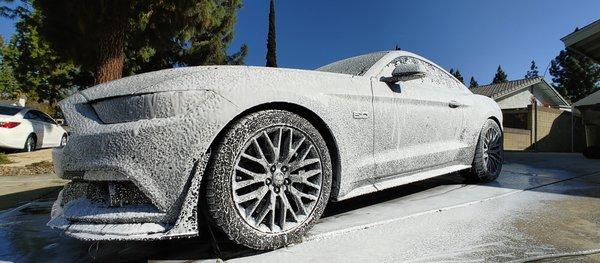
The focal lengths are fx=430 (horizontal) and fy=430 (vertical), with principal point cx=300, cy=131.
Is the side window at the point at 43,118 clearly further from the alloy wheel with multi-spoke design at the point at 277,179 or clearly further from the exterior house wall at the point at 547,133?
the exterior house wall at the point at 547,133

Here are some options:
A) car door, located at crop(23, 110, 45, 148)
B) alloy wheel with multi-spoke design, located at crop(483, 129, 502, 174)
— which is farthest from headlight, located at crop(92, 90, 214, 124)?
car door, located at crop(23, 110, 45, 148)

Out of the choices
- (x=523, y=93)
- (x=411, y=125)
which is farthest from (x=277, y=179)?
(x=523, y=93)

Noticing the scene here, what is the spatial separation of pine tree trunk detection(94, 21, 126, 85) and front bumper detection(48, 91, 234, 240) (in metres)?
7.78

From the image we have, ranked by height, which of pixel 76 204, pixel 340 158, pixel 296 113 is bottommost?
pixel 76 204

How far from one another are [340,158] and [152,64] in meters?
17.9

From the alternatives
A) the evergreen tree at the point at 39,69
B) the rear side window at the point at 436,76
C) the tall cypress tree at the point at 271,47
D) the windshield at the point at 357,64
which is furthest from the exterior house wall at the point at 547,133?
the evergreen tree at the point at 39,69

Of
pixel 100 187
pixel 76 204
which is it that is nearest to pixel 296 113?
pixel 100 187

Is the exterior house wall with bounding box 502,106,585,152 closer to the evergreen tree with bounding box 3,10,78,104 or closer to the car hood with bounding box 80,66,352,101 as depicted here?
the car hood with bounding box 80,66,352,101

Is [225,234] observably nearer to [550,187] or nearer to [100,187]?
[100,187]

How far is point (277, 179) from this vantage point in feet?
7.73

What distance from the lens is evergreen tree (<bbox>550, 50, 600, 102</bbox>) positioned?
42.9 m

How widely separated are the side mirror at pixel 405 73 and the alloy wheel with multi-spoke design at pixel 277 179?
1.06m

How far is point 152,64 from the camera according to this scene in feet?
62.2

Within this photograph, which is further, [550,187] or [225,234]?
[550,187]
